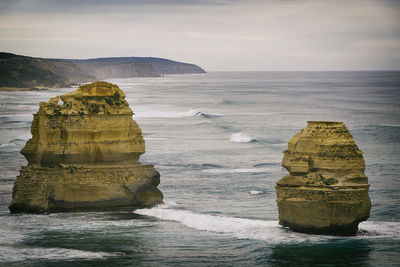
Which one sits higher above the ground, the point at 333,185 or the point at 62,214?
the point at 333,185

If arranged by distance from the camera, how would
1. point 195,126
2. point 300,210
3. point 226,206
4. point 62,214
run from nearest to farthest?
point 300,210
point 62,214
point 226,206
point 195,126

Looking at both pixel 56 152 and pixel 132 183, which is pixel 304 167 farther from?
pixel 56 152

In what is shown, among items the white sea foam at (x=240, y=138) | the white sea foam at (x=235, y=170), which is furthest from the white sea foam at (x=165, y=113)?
the white sea foam at (x=235, y=170)

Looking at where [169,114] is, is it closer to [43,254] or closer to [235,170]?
[235,170]

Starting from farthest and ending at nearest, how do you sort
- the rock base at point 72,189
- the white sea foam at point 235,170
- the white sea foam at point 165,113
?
the white sea foam at point 165,113 → the white sea foam at point 235,170 → the rock base at point 72,189

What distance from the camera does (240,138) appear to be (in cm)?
6881

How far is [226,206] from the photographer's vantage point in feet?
118

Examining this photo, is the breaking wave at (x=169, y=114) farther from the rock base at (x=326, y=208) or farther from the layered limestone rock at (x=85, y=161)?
the rock base at (x=326, y=208)

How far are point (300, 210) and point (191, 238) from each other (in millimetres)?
3943

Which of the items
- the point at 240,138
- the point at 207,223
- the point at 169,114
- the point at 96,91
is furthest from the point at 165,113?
the point at 207,223

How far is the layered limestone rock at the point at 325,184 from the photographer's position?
Result: 27.2 meters

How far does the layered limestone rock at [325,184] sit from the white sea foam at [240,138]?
3823 centimetres

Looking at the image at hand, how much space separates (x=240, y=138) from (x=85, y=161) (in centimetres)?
3688

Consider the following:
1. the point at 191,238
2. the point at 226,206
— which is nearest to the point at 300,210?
the point at 191,238
